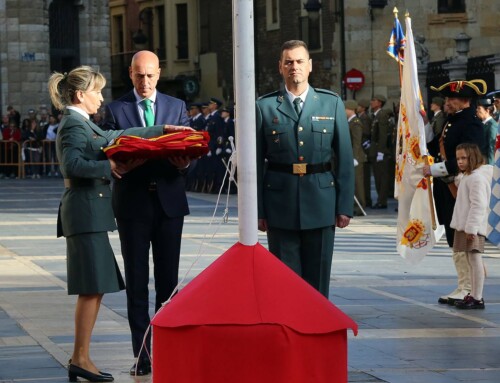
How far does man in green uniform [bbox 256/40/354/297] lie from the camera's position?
9266 millimetres

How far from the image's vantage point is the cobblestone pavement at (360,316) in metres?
9.52

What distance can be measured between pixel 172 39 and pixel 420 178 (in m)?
50.6

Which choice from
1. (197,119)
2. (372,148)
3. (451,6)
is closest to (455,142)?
(372,148)

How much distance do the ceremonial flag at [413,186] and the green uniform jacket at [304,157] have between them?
413 cm

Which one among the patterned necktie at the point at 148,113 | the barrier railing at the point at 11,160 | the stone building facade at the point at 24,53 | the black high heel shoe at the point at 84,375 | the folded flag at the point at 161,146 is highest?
the stone building facade at the point at 24,53

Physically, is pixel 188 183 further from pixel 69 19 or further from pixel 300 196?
pixel 300 196

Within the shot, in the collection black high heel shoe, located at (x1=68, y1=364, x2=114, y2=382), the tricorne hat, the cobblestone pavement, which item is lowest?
the cobblestone pavement

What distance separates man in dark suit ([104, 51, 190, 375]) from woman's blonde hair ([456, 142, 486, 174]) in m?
3.99

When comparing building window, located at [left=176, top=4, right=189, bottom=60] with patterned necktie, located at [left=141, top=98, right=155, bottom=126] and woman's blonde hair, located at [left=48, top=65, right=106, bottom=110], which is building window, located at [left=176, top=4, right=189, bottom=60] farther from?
woman's blonde hair, located at [left=48, top=65, right=106, bottom=110]

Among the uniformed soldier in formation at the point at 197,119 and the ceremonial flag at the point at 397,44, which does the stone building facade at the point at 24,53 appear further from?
the ceremonial flag at the point at 397,44

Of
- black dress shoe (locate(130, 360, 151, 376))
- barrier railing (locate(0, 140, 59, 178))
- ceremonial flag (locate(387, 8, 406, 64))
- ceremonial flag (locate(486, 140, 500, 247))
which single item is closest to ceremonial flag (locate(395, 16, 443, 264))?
ceremonial flag (locate(387, 8, 406, 64))

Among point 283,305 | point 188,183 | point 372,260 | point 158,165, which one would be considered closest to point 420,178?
point 372,260

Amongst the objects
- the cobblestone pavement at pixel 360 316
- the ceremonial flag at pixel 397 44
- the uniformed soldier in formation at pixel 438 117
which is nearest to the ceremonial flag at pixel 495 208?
the cobblestone pavement at pixel 360 316

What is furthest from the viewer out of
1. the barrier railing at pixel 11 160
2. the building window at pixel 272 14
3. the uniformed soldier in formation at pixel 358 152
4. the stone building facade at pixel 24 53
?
the building window at pixel 272 14
